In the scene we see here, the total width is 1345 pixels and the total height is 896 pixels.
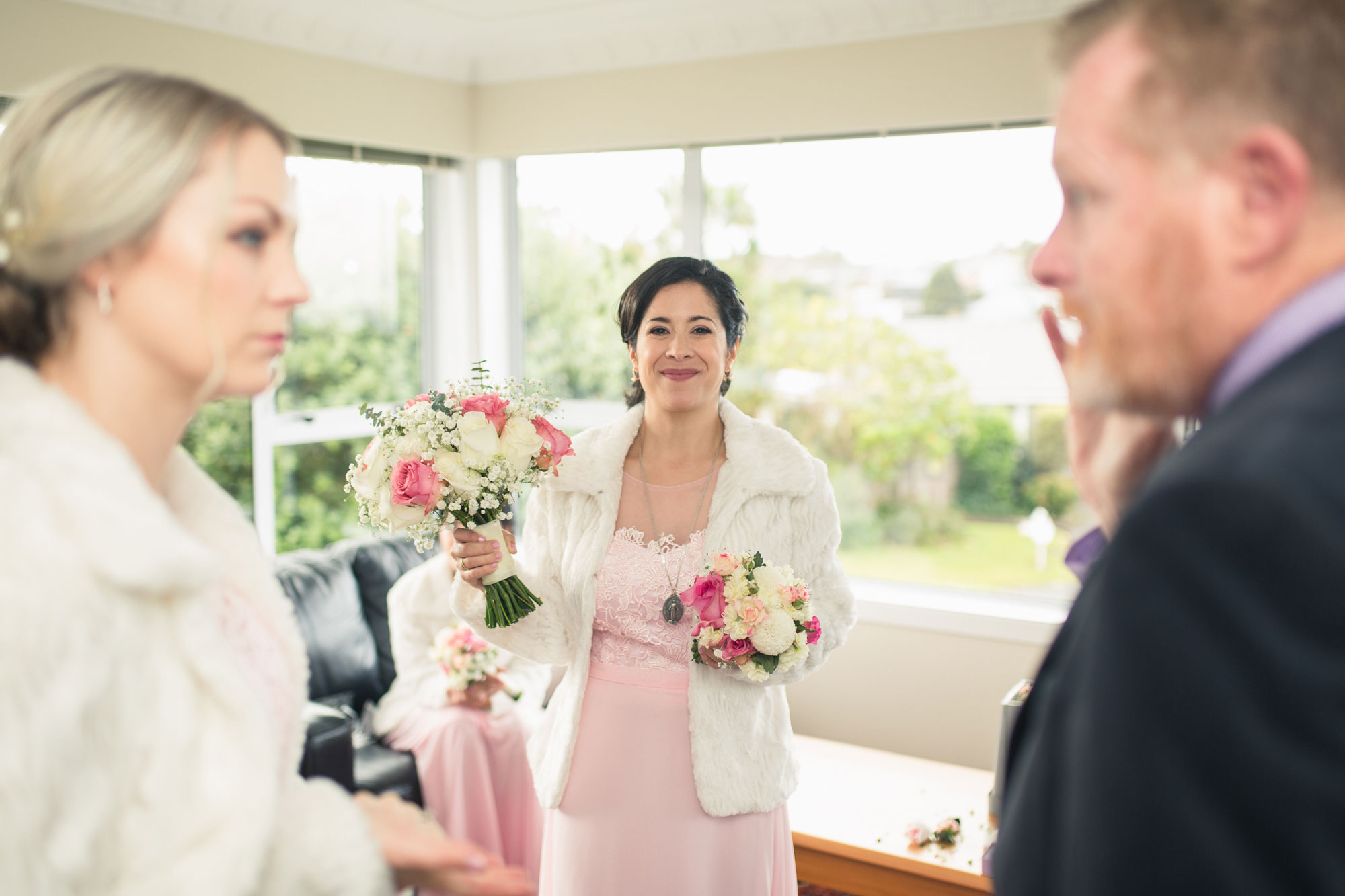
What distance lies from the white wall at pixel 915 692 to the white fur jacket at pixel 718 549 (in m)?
1.82

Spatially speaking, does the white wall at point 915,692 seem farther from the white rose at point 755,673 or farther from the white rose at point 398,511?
the white rose at point 398,511

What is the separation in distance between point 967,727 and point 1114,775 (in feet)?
11.7

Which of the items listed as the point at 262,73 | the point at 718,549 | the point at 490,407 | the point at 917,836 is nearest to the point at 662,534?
the point at 718,549

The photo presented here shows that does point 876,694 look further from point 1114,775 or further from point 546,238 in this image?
point 1114,775

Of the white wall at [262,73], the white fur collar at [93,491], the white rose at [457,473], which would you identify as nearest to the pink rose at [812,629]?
the white rose at [457,473]

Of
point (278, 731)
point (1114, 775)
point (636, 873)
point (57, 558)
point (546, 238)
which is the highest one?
point (546, 238)

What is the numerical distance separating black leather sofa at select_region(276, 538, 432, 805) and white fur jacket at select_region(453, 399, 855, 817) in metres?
1.24

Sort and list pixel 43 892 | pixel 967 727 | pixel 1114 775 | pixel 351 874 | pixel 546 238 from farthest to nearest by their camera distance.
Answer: pixel 546 238 → pixel 967 727 → pixel 351 874 → pixel 43 892 → pixel 1114 775

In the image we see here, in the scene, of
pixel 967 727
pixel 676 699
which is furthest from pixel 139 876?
pixel 967 727

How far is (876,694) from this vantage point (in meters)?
4.16

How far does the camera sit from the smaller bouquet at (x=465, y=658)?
11.6 feet

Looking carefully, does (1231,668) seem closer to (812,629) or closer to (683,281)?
(812,629)

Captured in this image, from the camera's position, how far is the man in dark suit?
1.99ft

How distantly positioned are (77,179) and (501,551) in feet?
4.38
